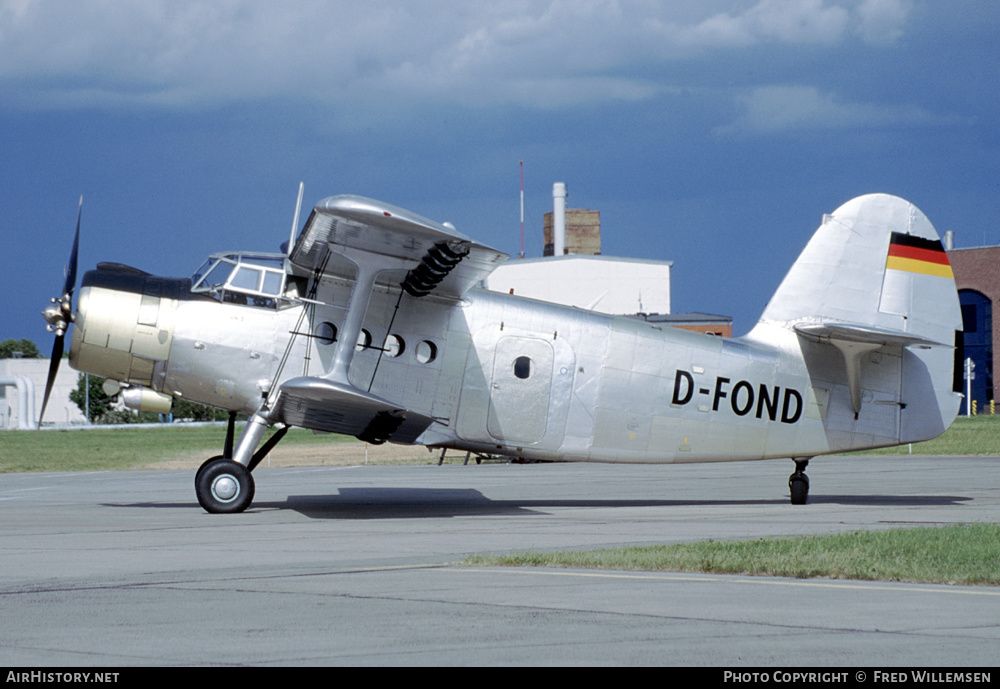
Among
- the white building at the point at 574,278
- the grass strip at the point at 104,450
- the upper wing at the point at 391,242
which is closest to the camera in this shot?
the upper wing at the point at 391,242

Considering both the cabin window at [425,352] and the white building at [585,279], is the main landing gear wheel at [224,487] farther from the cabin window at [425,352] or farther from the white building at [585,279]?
the white building at [585,279]

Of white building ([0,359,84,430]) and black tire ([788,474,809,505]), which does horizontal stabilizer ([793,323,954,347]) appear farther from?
white building ([0,359,84,430])

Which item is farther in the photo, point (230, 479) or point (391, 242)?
point (230, 479)

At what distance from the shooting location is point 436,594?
7.73m

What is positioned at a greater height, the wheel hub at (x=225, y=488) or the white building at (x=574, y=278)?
the white building at (x=574, y=278)

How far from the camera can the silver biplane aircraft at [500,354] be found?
14266 millimetres

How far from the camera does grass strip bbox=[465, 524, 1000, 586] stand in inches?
336

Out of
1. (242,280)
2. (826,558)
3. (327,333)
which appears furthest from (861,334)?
(242,280)

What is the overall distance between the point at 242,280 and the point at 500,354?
381cm

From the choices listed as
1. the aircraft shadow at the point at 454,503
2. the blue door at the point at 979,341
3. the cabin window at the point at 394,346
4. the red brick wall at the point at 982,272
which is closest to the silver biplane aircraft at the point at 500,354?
the cabin window at the point at 394,346

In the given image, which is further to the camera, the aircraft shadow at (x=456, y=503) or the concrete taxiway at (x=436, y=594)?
the aircraft shadow at (x=456, y=503)

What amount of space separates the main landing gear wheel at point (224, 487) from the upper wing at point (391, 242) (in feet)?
9.66

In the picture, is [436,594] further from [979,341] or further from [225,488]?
[979,341]

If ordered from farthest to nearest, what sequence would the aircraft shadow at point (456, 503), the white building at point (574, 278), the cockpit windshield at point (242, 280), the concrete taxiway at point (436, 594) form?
the white building at point (574, 278) < the aircraft shadow at point (456, 503) < the cockpit windshield at point (242, 280) < the concrete taxiway at point (436, 594)
